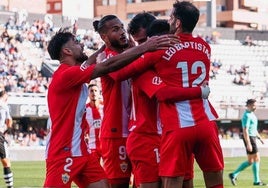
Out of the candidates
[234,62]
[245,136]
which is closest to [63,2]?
[234,62]

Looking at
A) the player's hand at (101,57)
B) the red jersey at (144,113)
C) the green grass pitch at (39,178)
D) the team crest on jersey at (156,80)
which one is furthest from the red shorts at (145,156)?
the green grass pitch at (39,178)

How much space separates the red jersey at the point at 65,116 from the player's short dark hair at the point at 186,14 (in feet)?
3.94

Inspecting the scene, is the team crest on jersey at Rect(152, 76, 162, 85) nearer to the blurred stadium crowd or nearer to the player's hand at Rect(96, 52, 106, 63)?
the player's hand at Rect(96, 52, 106, 63)

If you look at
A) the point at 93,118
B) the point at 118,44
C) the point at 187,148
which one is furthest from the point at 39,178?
the point at 187,148

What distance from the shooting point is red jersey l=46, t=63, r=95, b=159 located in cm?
810

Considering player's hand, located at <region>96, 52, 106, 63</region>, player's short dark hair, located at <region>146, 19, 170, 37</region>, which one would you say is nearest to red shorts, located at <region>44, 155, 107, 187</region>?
player's hand, located at <region>96, 52, 106, 63</region>

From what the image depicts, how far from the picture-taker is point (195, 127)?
788cm

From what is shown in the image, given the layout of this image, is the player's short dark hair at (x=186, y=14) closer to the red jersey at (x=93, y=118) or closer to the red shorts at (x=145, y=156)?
the red shorts at (x=145, y=156)

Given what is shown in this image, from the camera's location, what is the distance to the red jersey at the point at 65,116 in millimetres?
8102

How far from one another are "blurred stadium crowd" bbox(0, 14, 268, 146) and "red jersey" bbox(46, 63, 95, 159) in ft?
88.7

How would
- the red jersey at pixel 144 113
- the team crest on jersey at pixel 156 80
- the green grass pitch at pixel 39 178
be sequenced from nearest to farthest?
the team crest on jersey at pixel 156 80
the red jersey at pixel 144 113
the green grass pitch at pixel 39 178

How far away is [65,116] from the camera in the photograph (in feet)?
26.7

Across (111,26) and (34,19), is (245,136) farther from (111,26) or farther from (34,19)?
(34,19)

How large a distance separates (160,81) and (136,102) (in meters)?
0.63
